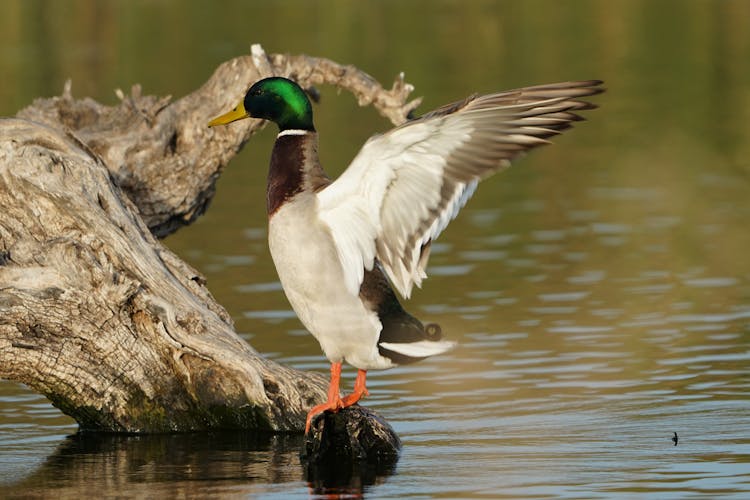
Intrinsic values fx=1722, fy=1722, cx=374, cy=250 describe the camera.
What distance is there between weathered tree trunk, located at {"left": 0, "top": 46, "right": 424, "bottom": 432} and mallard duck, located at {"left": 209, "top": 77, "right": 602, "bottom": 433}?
38.2 inches

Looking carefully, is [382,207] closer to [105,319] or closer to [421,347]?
[421,347]

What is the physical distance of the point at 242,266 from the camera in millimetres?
15195

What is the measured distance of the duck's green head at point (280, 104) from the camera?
29.9 ft

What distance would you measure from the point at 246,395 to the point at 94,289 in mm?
1059

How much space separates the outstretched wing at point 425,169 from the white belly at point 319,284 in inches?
2.7

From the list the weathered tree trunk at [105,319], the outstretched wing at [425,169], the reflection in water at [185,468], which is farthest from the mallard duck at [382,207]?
the weathered tree trunk at [105,319]

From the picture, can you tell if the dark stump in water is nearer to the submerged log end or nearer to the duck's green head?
the submerged log end

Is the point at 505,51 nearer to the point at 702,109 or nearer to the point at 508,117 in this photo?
the point at 702,109

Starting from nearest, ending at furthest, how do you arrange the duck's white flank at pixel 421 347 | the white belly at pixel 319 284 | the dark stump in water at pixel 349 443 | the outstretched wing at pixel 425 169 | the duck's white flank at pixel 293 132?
the outstretched wing at pixel 425 169, the duck's white flank at pixel 421 347, the white belly at pixel 319 284, the dark stump in water at pixel 349 443, the duck's white flank at pixel 293 132

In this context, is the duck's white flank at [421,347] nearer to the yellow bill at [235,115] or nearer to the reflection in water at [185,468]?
the reflection in water at [185,468]

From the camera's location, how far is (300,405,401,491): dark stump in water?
896 cm

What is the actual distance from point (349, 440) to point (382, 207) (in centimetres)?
134

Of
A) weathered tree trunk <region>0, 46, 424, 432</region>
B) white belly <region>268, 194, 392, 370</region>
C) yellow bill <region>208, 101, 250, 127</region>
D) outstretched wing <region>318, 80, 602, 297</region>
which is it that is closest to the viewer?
outstretched wing <region>318, 80, 602, 297</region>

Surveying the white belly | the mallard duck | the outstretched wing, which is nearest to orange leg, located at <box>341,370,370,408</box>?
the mallard duck
